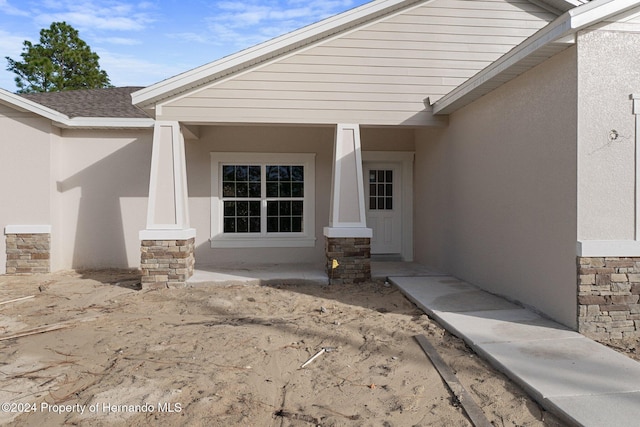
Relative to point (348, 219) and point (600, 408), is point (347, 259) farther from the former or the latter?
point (600, 408)

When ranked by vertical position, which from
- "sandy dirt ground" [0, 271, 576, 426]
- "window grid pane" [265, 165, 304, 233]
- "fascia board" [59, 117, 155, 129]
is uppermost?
"fascia board" [59, 117, 155, 129]

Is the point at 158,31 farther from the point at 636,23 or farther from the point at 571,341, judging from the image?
the point at 571,341

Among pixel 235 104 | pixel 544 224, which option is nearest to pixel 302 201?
pixel 235 104

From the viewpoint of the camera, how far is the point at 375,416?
313 centimetres

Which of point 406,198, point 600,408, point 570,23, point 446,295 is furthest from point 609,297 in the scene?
point 406,198

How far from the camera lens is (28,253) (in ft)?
28.6

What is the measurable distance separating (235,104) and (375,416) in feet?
18.9

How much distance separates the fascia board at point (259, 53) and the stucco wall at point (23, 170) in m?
3.07

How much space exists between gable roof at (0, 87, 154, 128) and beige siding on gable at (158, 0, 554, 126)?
2464mm

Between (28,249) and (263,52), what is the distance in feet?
19.8

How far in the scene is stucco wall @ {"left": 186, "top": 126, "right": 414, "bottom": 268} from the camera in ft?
31.0

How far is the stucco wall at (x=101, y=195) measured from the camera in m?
9.27

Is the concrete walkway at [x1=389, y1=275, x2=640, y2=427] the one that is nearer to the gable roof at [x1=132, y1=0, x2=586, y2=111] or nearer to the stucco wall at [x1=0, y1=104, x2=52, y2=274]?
the gable roof at [x1=132, y1=0, x2=586, y2=111]

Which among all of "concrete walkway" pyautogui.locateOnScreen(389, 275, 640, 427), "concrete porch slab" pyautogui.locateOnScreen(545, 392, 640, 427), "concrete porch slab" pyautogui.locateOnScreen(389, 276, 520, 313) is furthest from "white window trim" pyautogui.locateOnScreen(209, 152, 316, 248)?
"concrete porch slab" pyautogui.locateOnScreen(545, 392, 640, 427)
